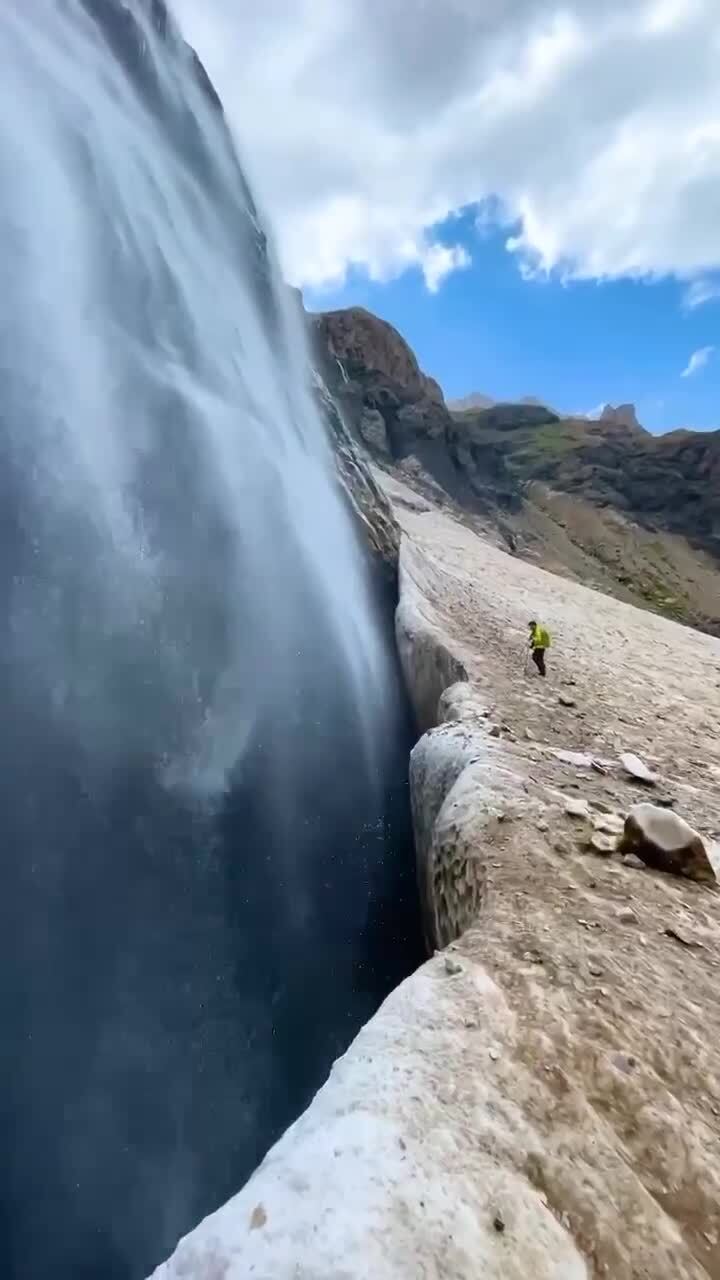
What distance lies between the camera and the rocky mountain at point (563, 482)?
4062 cm

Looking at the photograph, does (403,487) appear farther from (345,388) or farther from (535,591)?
(535,591)

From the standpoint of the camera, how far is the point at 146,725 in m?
9.38

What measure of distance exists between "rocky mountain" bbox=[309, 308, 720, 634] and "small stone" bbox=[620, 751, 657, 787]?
28.1 metres

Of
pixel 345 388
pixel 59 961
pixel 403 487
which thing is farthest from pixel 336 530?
pixel 345 388

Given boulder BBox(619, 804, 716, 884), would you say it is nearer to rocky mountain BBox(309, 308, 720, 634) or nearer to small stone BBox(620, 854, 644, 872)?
small stone BBox(620, 854, 644, 872)

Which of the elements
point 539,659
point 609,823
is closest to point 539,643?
point 539,659

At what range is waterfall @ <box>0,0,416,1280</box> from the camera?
7504 mm

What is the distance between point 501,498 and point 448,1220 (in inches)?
1722

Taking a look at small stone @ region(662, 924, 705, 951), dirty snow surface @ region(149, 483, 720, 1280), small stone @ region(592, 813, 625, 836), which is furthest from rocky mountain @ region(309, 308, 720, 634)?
small stone @ region(662, 924, 705, 951)

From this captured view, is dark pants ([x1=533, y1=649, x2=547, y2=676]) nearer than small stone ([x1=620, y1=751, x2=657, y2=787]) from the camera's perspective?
No

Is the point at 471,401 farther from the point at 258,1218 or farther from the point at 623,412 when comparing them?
the point at 258,1218

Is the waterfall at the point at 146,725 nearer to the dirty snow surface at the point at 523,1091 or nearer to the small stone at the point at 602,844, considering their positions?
the dirty snow surface at the point at 523,1091

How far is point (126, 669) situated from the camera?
30.9ft

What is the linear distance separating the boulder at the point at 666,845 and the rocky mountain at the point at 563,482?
3011 cm
